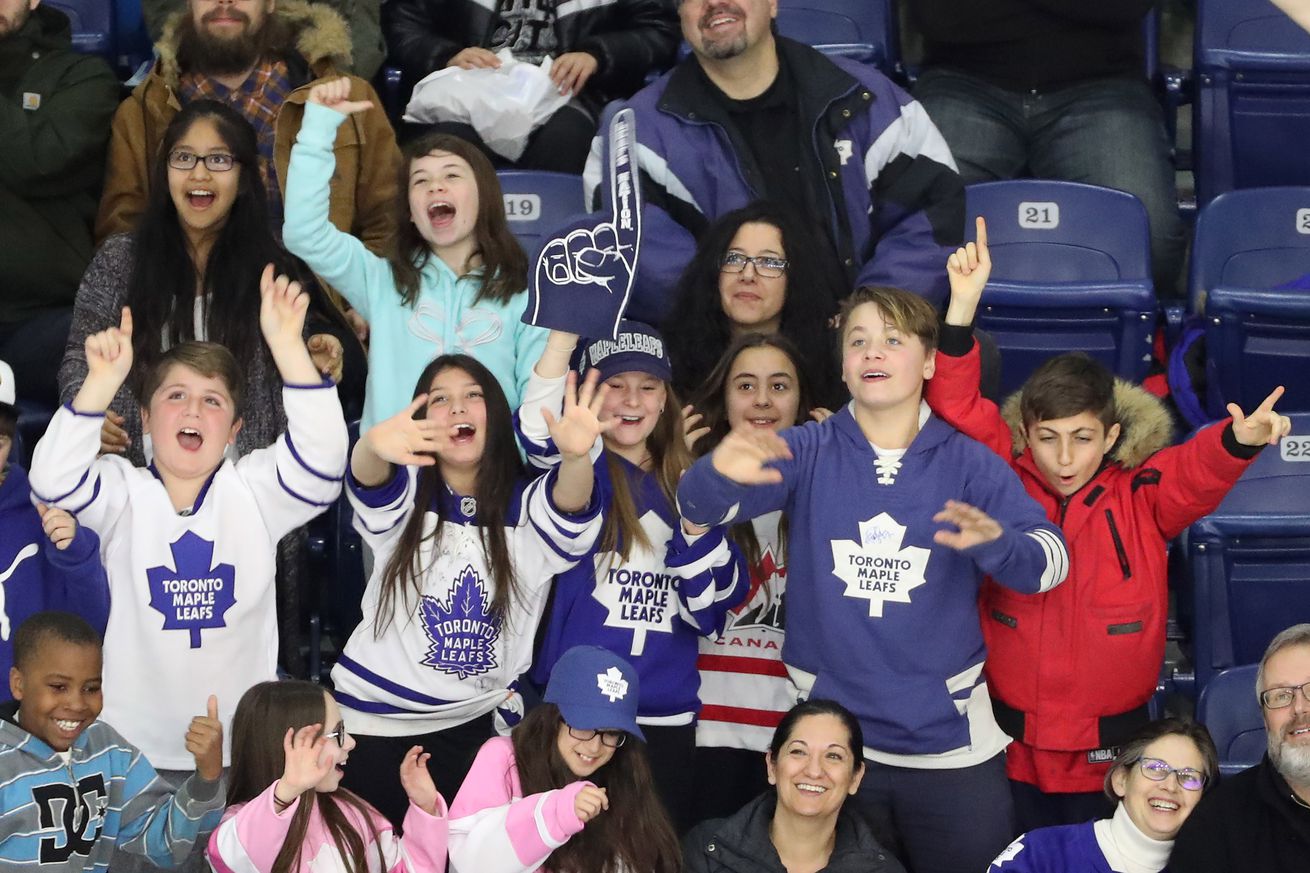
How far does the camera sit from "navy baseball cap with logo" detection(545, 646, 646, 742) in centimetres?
398

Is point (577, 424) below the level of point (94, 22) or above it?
below

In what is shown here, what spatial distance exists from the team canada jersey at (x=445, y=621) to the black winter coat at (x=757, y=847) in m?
0.53

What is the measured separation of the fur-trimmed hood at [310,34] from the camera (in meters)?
5.66

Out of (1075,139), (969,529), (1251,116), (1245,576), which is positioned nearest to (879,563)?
(969,529)

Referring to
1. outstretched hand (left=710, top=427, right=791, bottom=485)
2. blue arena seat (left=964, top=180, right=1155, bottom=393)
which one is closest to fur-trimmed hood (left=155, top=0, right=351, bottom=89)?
blue arena seat (left=964, top=180, right=1155, bottom=393)

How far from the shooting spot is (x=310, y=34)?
224 inches

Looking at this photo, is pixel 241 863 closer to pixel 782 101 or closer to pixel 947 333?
pixel 947 333

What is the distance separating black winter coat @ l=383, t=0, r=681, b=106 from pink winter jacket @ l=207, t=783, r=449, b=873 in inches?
113

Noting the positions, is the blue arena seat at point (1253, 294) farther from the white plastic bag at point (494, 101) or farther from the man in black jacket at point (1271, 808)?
the white plastic bag at point (494, 101)

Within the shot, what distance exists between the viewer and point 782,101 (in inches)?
216

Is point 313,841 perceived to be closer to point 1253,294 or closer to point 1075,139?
point 1253,294

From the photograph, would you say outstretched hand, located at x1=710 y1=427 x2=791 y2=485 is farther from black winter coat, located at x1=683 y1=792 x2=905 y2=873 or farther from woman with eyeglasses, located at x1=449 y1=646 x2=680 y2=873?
black winter coat, located at x1=683 y1=792 x2=905 y2=873

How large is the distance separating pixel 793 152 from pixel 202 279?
1667mm

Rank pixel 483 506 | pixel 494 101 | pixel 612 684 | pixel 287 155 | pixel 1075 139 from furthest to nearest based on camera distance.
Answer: pixel 1075 139
pixel 494 101
pixel 287 155
pixel 483 506
pixel 612 684
